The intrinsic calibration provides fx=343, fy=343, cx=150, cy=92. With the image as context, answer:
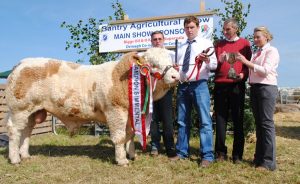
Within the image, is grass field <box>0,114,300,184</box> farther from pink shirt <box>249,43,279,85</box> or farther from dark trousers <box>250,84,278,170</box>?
pink shirt <box>249,43,279,85</box>

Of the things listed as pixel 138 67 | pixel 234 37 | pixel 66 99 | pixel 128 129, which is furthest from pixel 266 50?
pixel 66 99

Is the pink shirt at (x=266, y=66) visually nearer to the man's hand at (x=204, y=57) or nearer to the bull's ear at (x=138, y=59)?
the man's hand at (x=204, y=57)

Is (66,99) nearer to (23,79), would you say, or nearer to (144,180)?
(23,79)

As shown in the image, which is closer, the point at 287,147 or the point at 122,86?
the point at 122,86

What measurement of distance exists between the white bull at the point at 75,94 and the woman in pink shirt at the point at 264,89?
50.0 inches

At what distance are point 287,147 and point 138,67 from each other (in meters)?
3.60

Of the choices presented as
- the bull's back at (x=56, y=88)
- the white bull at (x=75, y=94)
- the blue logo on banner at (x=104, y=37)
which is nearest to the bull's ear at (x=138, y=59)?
the white bull at (x=75, y=94)

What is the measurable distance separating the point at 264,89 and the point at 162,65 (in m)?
1.51

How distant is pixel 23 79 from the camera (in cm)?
561

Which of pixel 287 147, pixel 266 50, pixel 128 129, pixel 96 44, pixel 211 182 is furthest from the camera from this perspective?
pixel 96 44

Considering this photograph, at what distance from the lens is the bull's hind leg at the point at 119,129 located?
5.34m

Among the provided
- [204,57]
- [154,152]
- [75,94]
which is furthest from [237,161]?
[75,94]

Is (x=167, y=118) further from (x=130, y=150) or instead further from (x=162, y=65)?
(x=162, y=65)

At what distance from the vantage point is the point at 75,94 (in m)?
5.51
